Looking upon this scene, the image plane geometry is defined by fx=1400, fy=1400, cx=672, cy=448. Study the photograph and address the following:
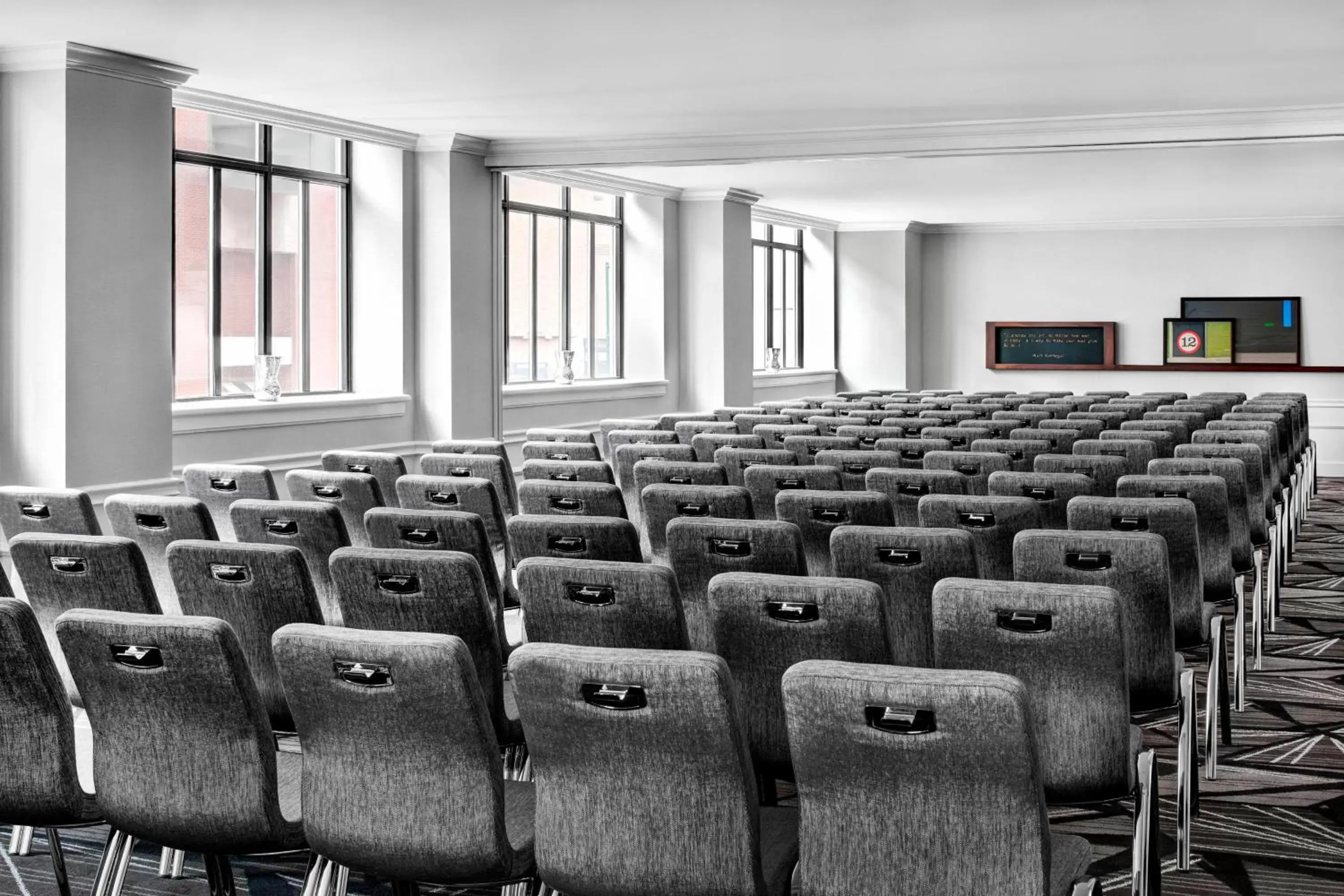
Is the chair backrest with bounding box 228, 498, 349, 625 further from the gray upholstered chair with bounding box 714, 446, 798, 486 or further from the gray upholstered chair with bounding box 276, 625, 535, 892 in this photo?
the gray upholstered chair with bounding box 714, 446, 798, 486

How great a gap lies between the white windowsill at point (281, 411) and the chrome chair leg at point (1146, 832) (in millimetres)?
7117

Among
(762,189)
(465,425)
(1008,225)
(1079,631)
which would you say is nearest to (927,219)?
(1008,225)

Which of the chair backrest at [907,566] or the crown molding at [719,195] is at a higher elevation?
the crown molding at [719,195]

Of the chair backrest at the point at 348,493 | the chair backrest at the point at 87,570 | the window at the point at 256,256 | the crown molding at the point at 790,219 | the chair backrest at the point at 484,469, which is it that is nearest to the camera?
the chair backrest at the point at 87,570

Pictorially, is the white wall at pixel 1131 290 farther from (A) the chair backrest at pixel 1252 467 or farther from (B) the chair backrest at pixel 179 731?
(B) the chair backrest at pixel 179 731

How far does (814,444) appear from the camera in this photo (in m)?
8.28

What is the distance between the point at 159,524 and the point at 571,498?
1617 mm

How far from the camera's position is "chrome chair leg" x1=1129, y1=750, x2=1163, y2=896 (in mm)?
3002

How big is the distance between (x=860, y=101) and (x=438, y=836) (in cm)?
761

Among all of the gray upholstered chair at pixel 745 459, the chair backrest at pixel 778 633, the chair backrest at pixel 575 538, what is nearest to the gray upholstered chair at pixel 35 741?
the chair backrest at pixel 778 633

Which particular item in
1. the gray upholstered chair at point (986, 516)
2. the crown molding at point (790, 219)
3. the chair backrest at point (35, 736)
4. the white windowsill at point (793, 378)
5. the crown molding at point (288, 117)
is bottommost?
the chair backrest at point (35, 736)

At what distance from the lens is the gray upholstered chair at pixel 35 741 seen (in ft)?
9.43

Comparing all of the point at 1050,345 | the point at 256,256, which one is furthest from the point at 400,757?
the point at 1050,345

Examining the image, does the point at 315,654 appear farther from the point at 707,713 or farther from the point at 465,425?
the point at 465,425
